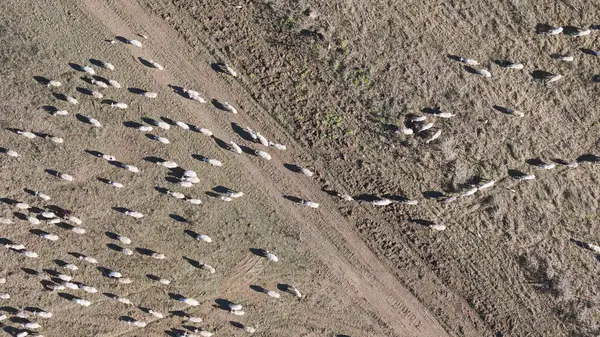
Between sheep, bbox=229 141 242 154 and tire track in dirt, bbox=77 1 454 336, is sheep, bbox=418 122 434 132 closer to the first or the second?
tire track in dirt, bbox=77 1 454 336

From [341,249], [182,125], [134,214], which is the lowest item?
[134,214]

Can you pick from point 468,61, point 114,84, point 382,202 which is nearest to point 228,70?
point 114,84

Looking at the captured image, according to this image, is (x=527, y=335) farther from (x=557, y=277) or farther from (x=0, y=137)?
(x=0, y=137)

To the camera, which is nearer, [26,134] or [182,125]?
[26,134]

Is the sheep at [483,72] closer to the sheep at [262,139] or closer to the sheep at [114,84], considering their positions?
the sheep at [262,139]

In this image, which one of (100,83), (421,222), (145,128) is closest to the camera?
(100,83)

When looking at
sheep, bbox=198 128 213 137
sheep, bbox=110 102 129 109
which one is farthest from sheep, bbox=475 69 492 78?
sheep, bbox=110 102 129 109

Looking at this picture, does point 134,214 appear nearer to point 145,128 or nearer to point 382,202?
point 145,128
